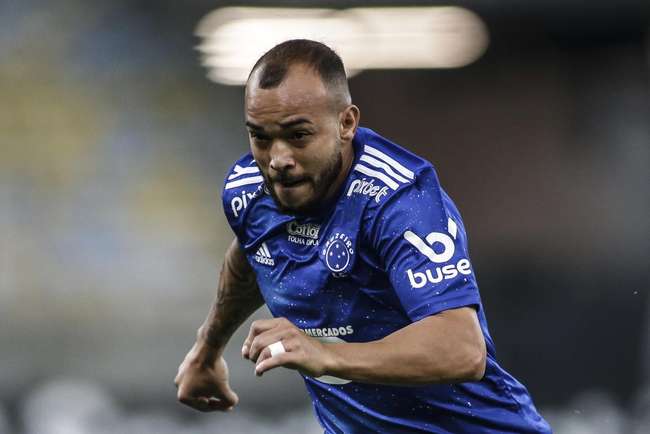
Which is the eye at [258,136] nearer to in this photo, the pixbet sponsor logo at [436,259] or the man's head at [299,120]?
the man's head at [299,120]

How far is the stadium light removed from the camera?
8.15m

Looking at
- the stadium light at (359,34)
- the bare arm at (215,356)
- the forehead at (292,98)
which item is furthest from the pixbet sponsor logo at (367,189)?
the stadium light at (359,34)

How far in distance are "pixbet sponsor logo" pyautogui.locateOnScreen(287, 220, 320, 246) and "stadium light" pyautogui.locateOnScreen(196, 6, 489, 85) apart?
14.7ft

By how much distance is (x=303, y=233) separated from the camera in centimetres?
370

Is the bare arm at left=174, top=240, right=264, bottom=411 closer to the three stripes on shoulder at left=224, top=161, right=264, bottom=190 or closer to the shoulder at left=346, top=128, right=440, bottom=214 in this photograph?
the three stripes on shoulder at left=224, top=161, right=264, bottom=190

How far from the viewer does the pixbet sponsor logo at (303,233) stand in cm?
365

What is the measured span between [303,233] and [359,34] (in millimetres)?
4666

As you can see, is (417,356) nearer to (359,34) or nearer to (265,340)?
(265,340)

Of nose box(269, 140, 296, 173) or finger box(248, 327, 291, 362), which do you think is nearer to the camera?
finger box(248, 327, 291, 362)

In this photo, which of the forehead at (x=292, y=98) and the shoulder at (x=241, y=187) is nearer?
the forehead at (x=292, y=98)

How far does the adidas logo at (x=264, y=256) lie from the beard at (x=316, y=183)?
0.89 ft

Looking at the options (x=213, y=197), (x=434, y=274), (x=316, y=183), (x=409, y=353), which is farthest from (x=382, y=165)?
(x=213, y=197)

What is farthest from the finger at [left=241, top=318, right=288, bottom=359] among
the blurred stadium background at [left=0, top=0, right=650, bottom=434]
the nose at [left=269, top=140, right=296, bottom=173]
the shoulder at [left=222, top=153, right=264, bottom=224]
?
the blurred stadium background at [left=0, top=0, right=650, bottom=434]

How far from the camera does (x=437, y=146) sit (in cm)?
832
